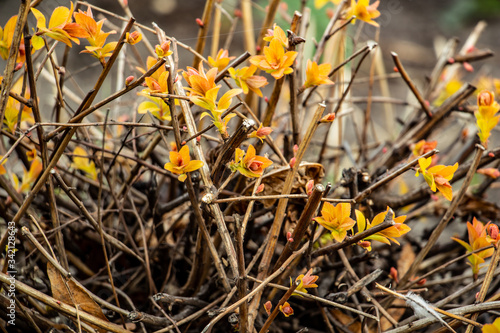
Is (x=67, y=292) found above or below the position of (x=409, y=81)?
below

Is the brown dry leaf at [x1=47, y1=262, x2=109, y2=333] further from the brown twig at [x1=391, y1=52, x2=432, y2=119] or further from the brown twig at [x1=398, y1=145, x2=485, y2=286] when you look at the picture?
the brown twig at [x1=391, y1=52, x2=432, y2=119]

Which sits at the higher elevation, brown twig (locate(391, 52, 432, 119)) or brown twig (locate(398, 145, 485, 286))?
brown twig (locate(391, 52, 432, 119))

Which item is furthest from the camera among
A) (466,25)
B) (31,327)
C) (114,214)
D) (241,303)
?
(466,25)

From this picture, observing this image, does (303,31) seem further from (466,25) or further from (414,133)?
(466,25)

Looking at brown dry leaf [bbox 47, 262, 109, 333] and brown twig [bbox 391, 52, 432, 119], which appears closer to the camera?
brown dry leaf [bbox 47, 262, 109, 333]

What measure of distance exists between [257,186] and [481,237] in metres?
0.31

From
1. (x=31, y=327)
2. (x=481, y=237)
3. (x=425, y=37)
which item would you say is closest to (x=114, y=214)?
(x=31, y=327)

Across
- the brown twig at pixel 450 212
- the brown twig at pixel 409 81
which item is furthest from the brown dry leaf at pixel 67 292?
the brown twig at pixel 409 81

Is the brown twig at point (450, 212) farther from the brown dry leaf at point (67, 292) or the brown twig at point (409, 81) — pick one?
the brown dry leaf at point (67, 292)

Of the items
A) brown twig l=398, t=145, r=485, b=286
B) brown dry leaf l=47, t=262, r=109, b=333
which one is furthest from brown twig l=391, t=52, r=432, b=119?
brown dry leaf l=47, t=262, r=109, b=333

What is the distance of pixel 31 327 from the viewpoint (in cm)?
56

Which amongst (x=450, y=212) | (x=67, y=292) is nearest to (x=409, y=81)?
(x=450, y=212)

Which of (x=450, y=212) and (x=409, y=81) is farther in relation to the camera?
(x=409, y=81)

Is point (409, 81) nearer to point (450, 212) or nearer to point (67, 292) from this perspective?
point (450, 212)
